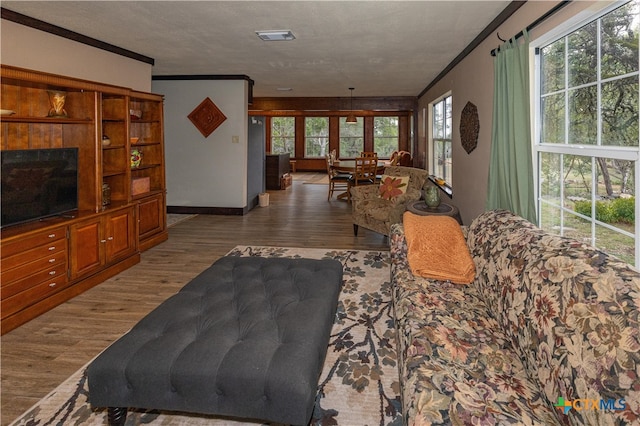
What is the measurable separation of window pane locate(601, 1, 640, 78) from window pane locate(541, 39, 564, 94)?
1.61 feet

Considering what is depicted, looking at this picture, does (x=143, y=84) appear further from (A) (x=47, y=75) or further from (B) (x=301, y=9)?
(B) (x=301, y=9)

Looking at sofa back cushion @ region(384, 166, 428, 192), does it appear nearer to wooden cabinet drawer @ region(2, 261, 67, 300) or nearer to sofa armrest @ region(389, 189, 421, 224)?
sofa armrest @ region(389, 189, 421, 224)

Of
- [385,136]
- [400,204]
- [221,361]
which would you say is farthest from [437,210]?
[385,136]

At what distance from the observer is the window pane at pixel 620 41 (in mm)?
1940

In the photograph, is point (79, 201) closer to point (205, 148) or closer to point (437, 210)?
point (437, 210)

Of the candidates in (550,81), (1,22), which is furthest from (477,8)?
(1,22)

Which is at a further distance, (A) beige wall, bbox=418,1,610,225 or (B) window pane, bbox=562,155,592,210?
(A) beige wall, bbox=418,1,610,225

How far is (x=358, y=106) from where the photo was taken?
10.6 metres

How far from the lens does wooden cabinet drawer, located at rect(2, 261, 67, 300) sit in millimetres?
2863

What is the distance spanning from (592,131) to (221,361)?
224cm

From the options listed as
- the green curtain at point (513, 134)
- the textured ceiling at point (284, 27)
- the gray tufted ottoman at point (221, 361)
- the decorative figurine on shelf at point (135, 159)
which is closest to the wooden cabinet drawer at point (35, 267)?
the gray tufted ottoman at point (221, 361)

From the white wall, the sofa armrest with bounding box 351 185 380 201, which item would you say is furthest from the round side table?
the white wall

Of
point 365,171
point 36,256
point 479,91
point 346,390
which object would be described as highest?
point 479,91

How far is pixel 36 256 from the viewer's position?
3094mm
